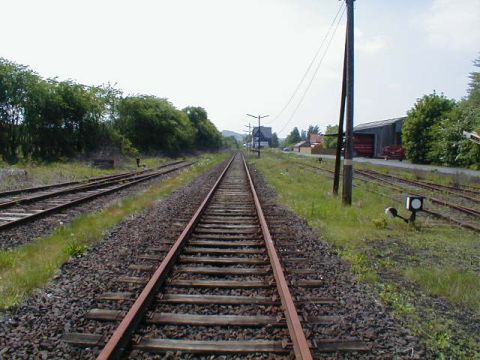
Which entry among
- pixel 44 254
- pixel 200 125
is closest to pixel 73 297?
pixel 44 254

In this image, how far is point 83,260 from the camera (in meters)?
6.11

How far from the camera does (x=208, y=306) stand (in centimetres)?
434

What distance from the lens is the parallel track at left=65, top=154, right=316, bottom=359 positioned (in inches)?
136

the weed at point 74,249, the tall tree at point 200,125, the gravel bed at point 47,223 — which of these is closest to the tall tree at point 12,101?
the gravel bed at point 47,223

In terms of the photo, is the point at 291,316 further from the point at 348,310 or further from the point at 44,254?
the point at 44,254

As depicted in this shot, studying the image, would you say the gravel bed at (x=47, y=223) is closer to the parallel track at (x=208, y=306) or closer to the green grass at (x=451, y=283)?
the parallel track at (x=208, y=306)

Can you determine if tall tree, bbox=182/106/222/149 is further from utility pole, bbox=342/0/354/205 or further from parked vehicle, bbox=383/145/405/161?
utility pole, bbox=342/0/354/205

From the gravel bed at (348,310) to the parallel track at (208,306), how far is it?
315 millimetres

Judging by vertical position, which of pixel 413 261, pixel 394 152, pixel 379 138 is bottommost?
pixel 413 261

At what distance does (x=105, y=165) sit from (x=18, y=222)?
61.8ft

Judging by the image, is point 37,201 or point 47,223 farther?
point 37,201

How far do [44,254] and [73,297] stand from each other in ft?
7.10

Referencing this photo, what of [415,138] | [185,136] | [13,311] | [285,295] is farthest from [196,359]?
[185,136]

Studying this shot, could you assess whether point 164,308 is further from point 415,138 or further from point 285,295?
point 415,138
